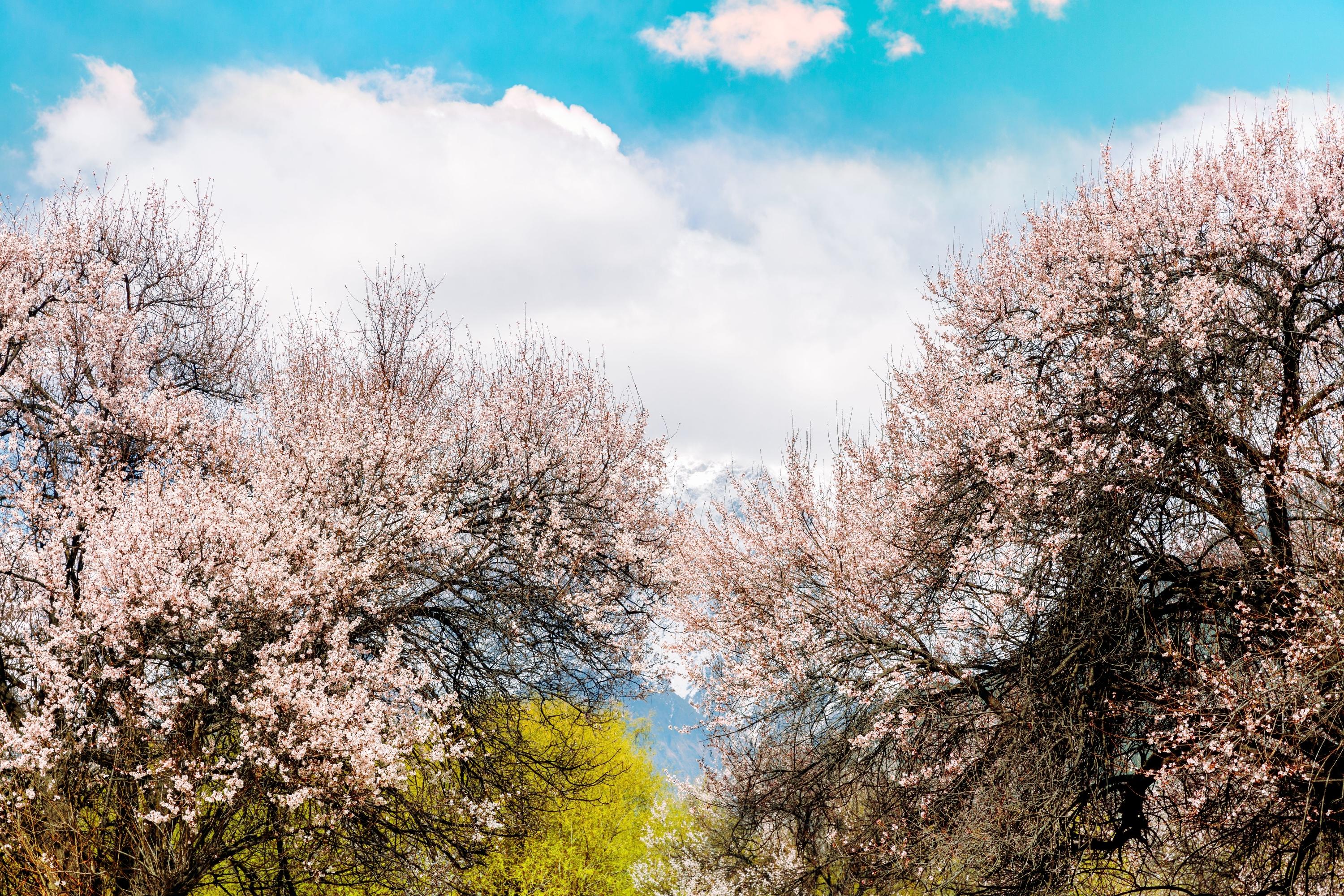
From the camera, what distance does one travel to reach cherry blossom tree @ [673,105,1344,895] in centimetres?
694

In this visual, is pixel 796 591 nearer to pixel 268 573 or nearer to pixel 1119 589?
pixel 1119 589

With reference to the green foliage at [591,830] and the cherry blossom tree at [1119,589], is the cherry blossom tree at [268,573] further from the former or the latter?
the green foliage at [591,830]

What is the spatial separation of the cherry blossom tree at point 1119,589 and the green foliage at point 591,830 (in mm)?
7054

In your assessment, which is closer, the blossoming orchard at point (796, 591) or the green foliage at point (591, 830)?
the blossoming orchard at point (796, 591)

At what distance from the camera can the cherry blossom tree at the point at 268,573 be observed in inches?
291

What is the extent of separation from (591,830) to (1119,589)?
718 inches

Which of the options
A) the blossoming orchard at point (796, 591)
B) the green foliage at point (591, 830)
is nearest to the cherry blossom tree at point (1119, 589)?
the blossoming orchard at point (796, 591)

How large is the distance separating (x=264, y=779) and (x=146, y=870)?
4.16ft

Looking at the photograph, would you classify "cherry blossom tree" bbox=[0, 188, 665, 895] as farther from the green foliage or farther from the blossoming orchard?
the green foliage

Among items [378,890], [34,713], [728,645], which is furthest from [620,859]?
[34,713]

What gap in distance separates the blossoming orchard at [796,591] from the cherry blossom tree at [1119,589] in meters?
0.05

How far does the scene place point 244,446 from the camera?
37.7ft

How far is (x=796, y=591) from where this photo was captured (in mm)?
9633

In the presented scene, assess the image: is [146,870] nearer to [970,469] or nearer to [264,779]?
[264,779]
